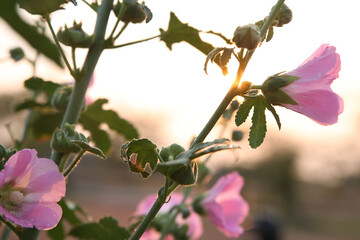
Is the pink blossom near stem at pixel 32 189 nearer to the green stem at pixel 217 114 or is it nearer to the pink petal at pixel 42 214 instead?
the pink petal at pixel 42 214

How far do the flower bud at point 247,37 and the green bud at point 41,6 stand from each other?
0.88 feet

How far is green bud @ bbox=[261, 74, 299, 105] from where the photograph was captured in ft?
1.93

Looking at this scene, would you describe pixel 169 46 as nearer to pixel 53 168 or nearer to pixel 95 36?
pixel 95 36

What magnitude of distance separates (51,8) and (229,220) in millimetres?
697

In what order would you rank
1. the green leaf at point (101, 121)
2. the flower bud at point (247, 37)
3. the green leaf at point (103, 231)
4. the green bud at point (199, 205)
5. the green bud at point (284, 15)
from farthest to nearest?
1. the green bud at point (199, 205)
2. the green leaf at point (101, 121)
3. the green leaf at point (103, 231)
4. the green bud at point (284, 15)
5. the flower bud at point (247, 37)

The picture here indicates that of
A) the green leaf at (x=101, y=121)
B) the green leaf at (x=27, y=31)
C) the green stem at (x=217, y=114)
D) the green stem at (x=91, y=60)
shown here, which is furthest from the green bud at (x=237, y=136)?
the green stem at (x=217, y=114)

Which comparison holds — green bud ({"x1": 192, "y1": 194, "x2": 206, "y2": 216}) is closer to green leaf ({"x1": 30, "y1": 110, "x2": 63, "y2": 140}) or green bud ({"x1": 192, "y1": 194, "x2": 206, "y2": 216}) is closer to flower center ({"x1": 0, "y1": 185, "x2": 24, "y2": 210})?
green leaf ({"x1": 30, "y1": 110, "x2": 63, "y2": 140})

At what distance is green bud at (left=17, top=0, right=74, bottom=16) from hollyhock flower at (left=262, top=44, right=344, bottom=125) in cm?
30

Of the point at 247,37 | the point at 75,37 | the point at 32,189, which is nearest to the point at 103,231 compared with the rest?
the point at 32,189

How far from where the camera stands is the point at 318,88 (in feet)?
2.02

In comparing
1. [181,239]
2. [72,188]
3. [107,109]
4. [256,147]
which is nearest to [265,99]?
[256,147]

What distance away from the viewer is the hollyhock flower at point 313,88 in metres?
0.59

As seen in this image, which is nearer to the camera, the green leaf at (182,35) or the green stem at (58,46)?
the green stem at (58,46)

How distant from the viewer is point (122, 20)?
0.69 meters
